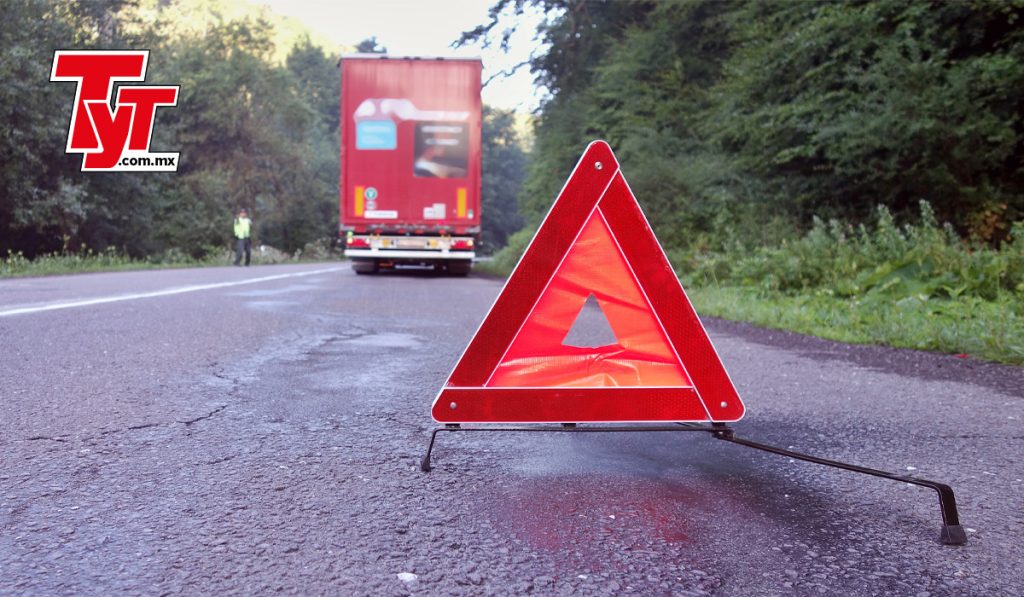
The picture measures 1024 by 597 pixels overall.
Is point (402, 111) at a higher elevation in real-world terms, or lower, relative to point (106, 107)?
lower

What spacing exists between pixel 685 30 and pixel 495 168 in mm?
67347

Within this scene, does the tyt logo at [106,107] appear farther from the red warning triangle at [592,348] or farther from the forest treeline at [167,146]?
the red warning triangle at [592,348]

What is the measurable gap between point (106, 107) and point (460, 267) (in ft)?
38.3

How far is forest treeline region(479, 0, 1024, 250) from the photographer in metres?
10.9

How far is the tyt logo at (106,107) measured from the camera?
22.6 metres

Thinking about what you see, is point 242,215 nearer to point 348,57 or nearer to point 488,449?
point 348,57

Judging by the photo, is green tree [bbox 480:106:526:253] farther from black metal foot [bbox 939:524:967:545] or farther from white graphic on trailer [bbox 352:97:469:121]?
black metal foot [bbox 939:524:967:545]

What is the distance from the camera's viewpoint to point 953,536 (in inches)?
87.4

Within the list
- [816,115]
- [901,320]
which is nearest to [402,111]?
[816,115]

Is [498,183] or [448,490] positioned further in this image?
[498,183]

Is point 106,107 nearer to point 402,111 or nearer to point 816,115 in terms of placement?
point 402,111

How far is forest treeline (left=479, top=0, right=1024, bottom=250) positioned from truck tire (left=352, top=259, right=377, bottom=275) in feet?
20.8

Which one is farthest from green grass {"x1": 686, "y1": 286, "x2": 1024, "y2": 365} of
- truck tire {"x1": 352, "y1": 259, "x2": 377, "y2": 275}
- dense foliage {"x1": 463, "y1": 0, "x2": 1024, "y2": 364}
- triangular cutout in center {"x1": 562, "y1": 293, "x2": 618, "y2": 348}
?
truck tire {"x1": 352, "y1": 259, "x2": 377, "y2": 275}

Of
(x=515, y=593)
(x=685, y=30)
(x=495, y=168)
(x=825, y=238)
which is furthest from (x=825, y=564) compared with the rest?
(x=495, y=168)
